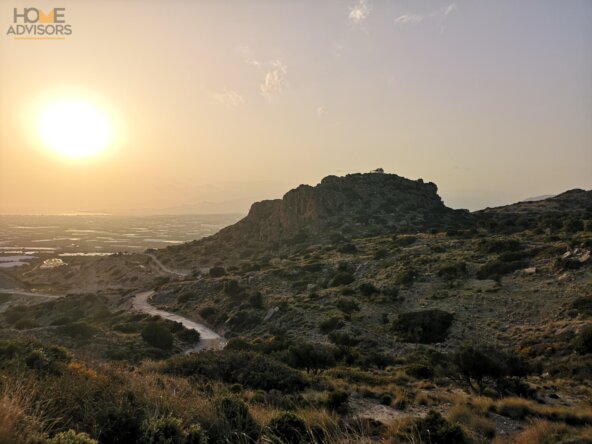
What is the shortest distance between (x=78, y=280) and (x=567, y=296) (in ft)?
329

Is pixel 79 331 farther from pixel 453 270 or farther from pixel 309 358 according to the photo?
pixel 453 270

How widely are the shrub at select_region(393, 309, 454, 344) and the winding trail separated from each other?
53.4ft

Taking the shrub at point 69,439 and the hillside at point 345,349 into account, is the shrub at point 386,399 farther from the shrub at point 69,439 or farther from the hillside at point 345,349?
the shrub at point 69,439

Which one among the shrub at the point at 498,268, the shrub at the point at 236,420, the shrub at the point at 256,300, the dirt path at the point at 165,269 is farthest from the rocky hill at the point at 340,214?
the shrub at the point at 236,420

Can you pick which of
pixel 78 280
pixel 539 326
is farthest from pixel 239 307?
pixel 78 280

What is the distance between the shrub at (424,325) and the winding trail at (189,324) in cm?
1627


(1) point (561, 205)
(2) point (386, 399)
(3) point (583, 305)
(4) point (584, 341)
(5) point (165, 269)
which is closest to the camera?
(2) point (386, 399)

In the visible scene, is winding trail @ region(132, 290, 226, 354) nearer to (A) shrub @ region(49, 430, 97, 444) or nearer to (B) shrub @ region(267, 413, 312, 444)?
(B) shrub @ region(267, 413, 312, 444)

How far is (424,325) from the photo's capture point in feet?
98.6

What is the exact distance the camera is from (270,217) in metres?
101

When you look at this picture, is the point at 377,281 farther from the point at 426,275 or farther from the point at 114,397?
the point at 114,397

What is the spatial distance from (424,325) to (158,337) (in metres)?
24.7

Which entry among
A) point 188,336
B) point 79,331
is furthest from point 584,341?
point 79,331

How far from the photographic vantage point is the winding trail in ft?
119
